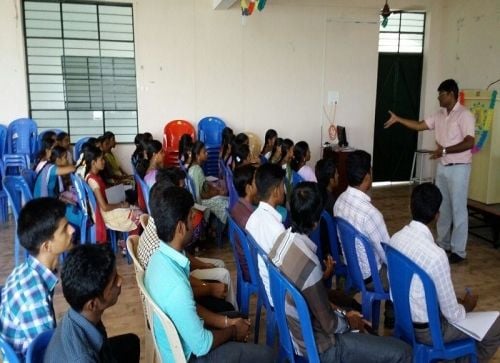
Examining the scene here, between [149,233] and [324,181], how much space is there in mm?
1485

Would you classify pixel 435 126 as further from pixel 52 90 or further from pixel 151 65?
pixel 52 90

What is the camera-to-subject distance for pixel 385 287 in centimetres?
241

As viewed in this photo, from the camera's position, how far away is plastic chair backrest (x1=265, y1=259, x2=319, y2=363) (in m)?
1.54

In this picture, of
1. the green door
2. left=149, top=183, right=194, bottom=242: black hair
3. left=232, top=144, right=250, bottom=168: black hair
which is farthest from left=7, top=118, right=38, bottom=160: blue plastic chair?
the green door

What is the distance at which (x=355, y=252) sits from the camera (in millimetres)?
2414

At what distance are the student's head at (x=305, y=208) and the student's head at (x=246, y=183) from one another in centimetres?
96

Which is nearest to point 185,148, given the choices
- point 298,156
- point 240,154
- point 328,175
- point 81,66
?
point 240,154

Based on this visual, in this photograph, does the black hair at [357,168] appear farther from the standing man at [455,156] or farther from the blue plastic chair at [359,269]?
the standing man at [455,156]

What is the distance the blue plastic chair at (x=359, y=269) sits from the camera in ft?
7.63

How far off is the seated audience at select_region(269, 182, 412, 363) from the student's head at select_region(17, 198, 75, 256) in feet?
2.80

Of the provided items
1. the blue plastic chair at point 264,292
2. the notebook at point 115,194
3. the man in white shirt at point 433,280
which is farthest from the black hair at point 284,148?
the man in white shirt at point 433,280

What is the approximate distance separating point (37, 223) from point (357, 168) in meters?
1.68

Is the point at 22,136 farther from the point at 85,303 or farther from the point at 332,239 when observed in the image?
the point at 85,303

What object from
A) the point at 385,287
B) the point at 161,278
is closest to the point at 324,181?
the point at 385,287
